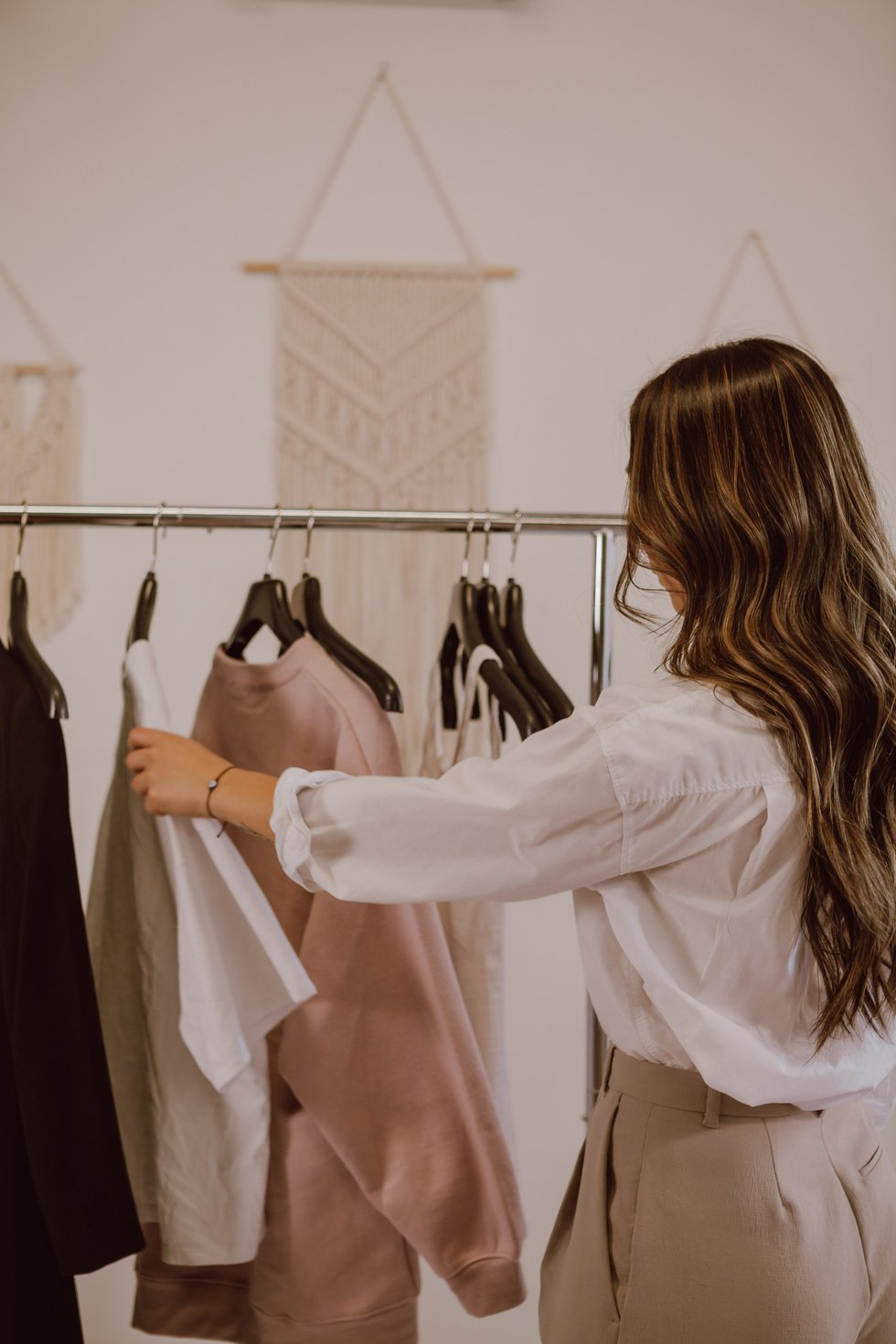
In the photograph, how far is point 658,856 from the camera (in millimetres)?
902

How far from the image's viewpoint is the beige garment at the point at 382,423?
2076 millimetres

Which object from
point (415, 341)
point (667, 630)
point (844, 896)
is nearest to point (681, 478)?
point (667, 630)

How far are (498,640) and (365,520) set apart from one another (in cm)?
21

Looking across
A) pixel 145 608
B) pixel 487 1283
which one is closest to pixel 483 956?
pixel 487 1283

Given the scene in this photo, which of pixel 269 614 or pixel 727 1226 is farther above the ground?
pixel 269 614

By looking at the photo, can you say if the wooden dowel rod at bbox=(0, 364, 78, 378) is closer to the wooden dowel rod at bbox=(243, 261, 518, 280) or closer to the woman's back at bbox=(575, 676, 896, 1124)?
the wooden dowel rod at bbox=(243, 261, 518, 280)

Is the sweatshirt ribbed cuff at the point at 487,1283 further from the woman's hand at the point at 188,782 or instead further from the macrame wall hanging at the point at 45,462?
the macrame wall hanging at the point at 45,462

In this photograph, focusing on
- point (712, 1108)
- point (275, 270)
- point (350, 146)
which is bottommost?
point (712, 1108)

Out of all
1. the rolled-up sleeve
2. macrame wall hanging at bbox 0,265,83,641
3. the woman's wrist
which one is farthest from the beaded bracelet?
macrame wall hanging at bbox 0,265,83,641

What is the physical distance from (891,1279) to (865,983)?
295 millimetres

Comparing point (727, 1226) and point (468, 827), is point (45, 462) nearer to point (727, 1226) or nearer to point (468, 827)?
point (468, 827)

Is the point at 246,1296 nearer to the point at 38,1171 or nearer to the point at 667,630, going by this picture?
the point at 38,1171

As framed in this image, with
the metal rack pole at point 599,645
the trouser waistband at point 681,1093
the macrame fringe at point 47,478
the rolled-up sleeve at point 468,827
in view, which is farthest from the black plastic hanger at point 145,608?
the macrame fringe at point 47,478

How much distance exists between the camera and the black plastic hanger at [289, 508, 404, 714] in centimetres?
121
